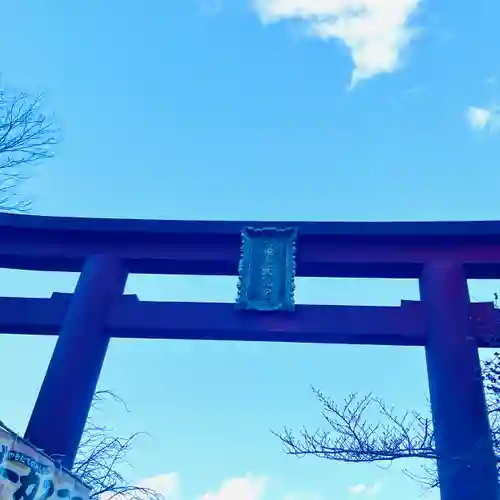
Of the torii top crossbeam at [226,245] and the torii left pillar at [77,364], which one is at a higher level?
the torii top crossbeam at [226,245]

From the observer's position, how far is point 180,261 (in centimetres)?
734

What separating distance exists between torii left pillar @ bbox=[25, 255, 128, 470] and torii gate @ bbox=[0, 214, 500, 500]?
13mm

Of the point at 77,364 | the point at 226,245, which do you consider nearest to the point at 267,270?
the point at 226,245

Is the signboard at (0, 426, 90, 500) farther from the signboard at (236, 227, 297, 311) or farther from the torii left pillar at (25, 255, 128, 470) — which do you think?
the signboard at (236, 227, 297, 311)

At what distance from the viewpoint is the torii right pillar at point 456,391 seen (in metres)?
5.22

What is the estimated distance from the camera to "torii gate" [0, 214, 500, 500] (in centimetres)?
589

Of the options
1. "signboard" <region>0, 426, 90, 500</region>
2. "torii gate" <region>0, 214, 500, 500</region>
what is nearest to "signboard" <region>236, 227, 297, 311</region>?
"torii gate" <region>0, 214, 500, 500</region>

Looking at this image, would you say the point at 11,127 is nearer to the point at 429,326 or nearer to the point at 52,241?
the point at 52,241

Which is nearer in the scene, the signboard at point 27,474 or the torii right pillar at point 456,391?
the signboard at point 27,474

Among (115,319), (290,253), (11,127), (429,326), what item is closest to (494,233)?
(429,326)

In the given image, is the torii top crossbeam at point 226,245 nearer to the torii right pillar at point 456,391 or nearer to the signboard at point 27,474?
the torii right pillar at point 456,391

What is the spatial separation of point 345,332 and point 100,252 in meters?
3.32

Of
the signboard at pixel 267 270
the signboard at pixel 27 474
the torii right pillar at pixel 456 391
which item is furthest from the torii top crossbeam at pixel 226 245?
the signboard at pixel 27 474

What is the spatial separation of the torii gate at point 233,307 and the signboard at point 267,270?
0.46 feet
